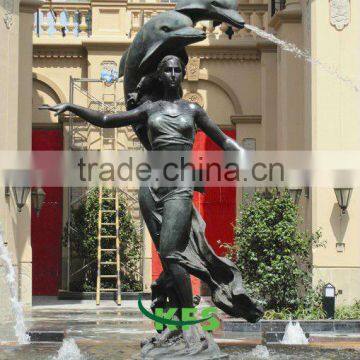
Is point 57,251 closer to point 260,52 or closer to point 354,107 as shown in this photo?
point 260,52

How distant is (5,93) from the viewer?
19.1 m

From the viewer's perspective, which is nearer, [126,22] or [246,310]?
[246,310]

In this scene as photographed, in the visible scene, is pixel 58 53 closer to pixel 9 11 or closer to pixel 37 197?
pixel 37 197

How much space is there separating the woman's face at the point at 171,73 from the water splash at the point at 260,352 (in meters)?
2.36

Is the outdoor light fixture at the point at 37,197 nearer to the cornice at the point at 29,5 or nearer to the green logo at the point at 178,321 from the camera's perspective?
the cornice at the point at 29,5

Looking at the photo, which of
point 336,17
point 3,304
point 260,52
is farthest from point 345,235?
point 260,52

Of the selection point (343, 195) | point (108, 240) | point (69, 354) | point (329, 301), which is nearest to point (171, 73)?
point (69, 354)

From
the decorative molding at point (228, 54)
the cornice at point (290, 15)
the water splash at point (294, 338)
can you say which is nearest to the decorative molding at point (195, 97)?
the decorative molding at point (228, 54)

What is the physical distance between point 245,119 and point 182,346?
17.2 m

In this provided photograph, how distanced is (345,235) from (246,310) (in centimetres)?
1032

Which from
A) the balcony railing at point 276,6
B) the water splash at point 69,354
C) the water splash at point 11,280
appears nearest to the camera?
the water splash at point 69,354

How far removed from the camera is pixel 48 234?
82.1 feet

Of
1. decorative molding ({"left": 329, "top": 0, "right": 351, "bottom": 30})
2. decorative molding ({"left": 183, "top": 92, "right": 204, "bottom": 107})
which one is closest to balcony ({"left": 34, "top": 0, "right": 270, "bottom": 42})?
decorative molding ({"left": 183, "top": 92, "right": 204, "bottom": 107})

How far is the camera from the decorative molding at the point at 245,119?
24984mm
